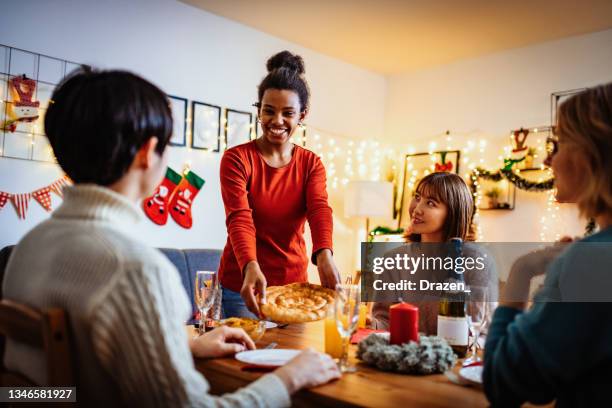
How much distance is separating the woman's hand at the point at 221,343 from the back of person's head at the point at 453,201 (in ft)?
3.51

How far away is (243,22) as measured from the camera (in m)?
4.39

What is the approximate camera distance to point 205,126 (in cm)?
414

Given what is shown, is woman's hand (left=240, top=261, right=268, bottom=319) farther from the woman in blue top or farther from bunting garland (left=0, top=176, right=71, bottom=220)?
bunting garland (left=0, top=176, right=71, bottom=220)

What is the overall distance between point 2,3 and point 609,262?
3400mm

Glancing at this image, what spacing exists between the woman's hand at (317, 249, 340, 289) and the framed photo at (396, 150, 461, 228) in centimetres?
332

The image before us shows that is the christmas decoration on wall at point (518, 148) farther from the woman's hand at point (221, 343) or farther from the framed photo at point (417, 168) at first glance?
the woman's hand at point (221, 343)

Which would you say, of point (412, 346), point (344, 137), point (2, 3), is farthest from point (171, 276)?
point (344, 137)

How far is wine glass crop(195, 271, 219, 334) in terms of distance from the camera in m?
1.65

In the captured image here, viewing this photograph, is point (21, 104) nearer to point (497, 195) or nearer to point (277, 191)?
point (277, 191)

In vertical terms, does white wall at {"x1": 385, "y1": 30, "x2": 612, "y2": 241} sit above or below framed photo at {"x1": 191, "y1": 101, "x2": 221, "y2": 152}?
above

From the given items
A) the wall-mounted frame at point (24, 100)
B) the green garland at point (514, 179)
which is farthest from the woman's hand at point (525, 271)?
the green garland at point (514, 179)

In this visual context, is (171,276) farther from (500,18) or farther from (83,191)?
(500,18)

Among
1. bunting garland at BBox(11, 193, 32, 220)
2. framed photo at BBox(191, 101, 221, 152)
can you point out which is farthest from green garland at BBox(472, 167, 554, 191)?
bunting garland at BBox(11, 193, 32, 220)

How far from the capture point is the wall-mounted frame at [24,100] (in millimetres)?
3166
